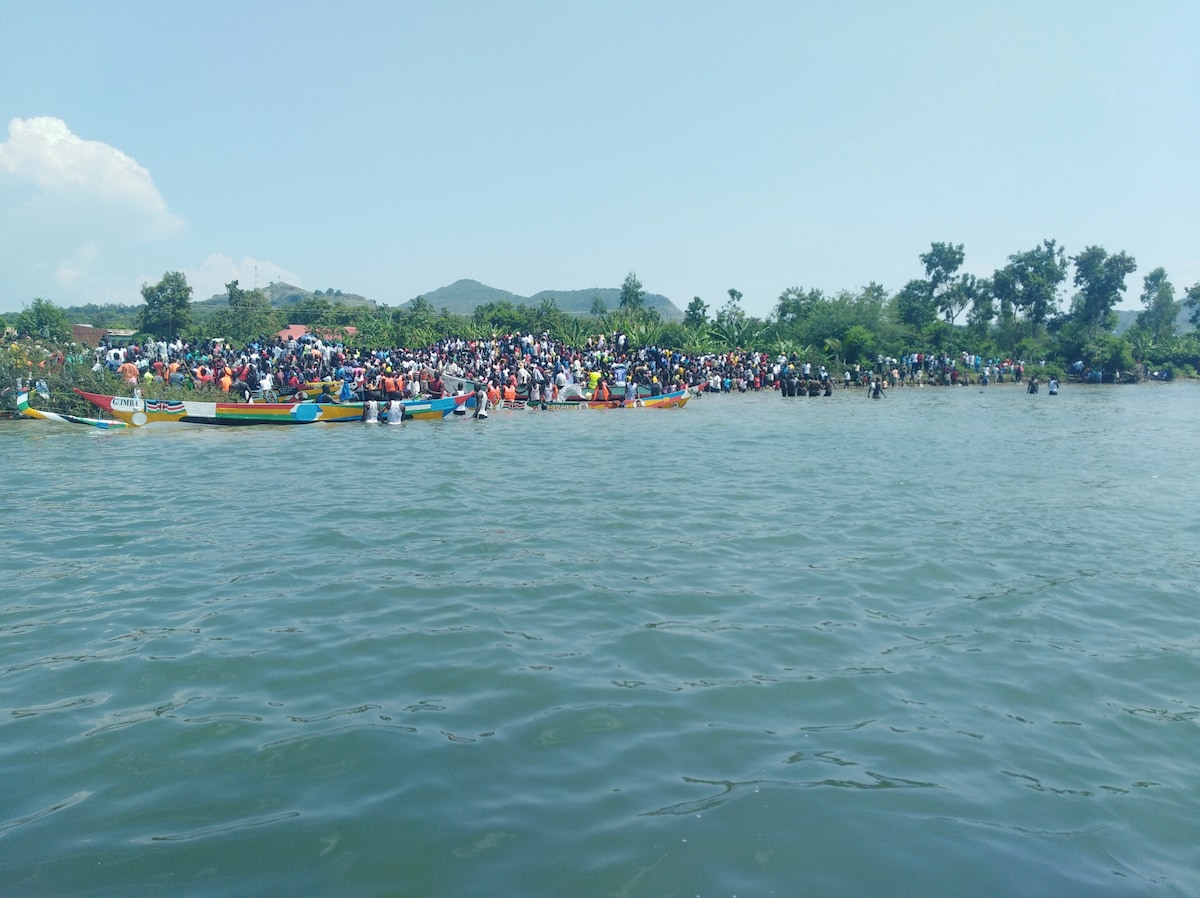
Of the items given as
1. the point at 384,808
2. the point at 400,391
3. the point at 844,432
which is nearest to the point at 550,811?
the point at 384,808

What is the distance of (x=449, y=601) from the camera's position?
7.82 metres

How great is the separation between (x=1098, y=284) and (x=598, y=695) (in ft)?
253

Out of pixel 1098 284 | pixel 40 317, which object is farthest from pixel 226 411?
pixel 1098 284

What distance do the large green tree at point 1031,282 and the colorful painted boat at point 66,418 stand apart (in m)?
67.6

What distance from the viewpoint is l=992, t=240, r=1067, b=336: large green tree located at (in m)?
67.5

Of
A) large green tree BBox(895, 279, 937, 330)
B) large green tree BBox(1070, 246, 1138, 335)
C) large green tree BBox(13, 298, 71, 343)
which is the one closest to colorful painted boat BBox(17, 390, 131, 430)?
large green tree BBox(13, 298, 71, 343)

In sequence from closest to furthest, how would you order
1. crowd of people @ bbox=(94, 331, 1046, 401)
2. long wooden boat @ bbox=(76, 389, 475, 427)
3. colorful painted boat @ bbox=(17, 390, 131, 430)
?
colorful painted boat @ bbox=(17, 390, 131, 430), long wooden boat @ bbox=(76, 389, 475, 427), crowd of people @ bbox=(94, 331, 1046, 401)

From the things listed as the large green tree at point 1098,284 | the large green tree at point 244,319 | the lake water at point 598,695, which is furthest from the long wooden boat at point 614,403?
the large green tree at point 1098,284

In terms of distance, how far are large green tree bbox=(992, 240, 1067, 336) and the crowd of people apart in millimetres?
24601

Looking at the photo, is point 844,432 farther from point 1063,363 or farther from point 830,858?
point 1063,363

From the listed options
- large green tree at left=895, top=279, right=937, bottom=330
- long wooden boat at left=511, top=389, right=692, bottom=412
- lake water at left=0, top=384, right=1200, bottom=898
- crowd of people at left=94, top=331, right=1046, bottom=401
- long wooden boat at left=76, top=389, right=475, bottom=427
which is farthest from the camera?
large green tree at left=895, top=279, right=937, bottom=330

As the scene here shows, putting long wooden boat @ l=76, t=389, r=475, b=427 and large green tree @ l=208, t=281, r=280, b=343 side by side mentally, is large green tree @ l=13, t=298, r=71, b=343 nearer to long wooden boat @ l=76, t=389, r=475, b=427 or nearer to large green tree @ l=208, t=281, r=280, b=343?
large green tree @ l=208, t=281, r=280, b=343

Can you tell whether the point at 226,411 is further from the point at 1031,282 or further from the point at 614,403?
the point at 1031,282

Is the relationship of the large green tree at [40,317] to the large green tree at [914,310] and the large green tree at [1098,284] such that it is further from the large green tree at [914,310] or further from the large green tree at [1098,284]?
the large green tree at [1098,284]
